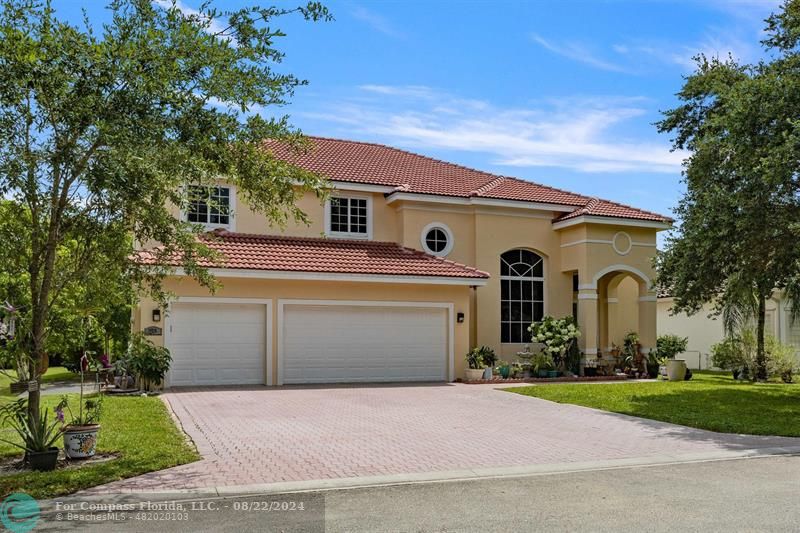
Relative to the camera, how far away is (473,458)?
964 centimetres

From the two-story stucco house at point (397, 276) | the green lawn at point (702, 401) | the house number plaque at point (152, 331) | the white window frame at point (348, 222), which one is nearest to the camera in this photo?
the green lawn at point (702, 401)

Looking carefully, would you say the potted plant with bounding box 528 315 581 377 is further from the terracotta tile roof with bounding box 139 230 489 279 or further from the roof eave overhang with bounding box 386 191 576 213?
the roof eave overhang with bounding box 386 191 576 213

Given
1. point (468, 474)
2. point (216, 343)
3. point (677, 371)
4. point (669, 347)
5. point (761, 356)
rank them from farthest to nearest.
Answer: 1. point (669, 347)
2. point (761, 356)
3. point (677, 371)
4. point (216, 343)
5. point (468, 474)

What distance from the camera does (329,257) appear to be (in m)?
20.4

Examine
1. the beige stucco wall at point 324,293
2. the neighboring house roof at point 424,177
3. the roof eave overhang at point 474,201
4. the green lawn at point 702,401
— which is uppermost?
the neighboring house roof at point 424,177

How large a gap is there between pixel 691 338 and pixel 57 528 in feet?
98.8

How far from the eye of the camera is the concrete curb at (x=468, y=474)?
7762 mm

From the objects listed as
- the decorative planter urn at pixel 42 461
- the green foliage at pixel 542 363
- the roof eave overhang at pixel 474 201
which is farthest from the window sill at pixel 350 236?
the decorative planter urn at pixel 42 461

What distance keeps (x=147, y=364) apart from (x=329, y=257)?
570 cm

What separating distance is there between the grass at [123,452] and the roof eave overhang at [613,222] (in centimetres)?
1442

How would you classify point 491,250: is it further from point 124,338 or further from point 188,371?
point 124,338

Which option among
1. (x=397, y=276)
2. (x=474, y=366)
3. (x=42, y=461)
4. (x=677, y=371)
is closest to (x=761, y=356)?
(x=677, y=371)

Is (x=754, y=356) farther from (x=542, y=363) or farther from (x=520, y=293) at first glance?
(x=520, y=293)

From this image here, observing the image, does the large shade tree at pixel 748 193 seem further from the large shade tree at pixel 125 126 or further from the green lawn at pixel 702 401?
the large shade tree at pixel 125 126
